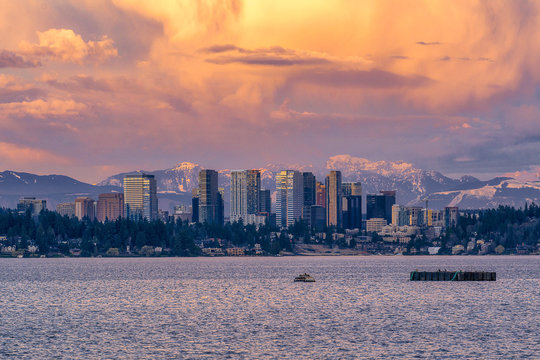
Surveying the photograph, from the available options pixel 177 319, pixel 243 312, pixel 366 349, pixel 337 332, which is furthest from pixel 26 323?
pixel 366 349

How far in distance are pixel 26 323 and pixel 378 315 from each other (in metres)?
69.0

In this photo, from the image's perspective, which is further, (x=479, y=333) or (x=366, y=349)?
(x=479, y=333)

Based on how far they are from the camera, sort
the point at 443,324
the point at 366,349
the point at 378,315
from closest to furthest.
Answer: the point at 366,349, the point at 443,324, the point at 378,315

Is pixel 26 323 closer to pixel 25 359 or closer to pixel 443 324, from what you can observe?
pixel 25 359

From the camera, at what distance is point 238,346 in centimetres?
13138

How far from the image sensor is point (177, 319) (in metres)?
169

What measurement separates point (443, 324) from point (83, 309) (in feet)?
263

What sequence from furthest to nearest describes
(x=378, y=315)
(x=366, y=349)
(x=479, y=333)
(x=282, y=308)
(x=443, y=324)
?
(x=282, y=308) < (x=378, y=315) < (x=443, y=324) < (x=479, y=333) < (x=366, y=349)

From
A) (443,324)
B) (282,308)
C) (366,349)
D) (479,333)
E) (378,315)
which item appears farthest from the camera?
(282,308)

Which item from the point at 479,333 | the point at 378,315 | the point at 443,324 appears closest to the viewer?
the point at 479,333

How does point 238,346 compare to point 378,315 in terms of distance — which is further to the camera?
point 378,315

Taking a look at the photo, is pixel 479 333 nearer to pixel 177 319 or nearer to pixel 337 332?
pixel 337 332

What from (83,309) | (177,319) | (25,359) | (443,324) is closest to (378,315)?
(443,324)

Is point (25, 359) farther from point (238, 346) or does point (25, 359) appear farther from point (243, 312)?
point (243, 312)
